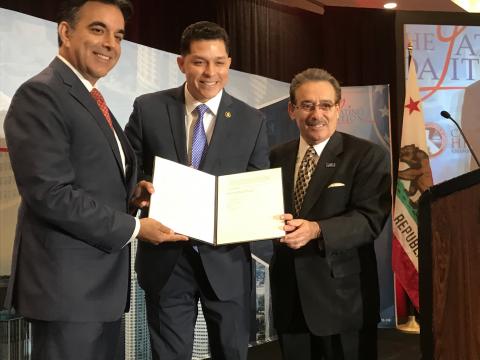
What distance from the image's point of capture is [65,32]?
1838mm

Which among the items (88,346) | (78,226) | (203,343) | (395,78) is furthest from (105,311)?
(395,78)

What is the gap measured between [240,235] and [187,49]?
0.77m

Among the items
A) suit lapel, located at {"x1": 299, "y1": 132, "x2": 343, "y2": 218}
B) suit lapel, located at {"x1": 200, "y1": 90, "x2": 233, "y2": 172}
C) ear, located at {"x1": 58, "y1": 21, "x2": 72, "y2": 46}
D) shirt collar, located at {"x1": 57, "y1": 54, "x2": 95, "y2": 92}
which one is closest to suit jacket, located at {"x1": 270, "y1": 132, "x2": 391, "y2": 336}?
suit lapel, located at {"x1": 299, "y1": 132, "x2": 343, "y2": 218}

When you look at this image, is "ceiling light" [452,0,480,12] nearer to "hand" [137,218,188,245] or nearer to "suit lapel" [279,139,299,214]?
"suit lapel" [279,139,299,214]

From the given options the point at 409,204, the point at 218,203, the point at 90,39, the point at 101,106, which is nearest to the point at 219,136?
the point at 218,203

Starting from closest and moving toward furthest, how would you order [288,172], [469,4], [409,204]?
[288,172] < [409,204] < [469,4]

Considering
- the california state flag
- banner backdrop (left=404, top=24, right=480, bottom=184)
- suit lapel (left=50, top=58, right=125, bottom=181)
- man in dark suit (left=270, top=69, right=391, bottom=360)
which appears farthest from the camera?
banner backdrop (left=404, top=24, right=480, bottom=184)

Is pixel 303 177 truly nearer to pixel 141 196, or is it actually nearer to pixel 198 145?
pixel 198 145

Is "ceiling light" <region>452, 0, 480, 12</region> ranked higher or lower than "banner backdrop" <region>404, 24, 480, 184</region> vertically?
higher

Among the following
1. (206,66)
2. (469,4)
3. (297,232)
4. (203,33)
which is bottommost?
(297,232)

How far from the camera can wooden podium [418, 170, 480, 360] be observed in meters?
1.52

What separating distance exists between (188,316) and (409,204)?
3.29 m

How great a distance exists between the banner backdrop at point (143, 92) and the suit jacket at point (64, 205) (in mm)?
1749

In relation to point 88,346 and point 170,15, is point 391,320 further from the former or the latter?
point 88,346
